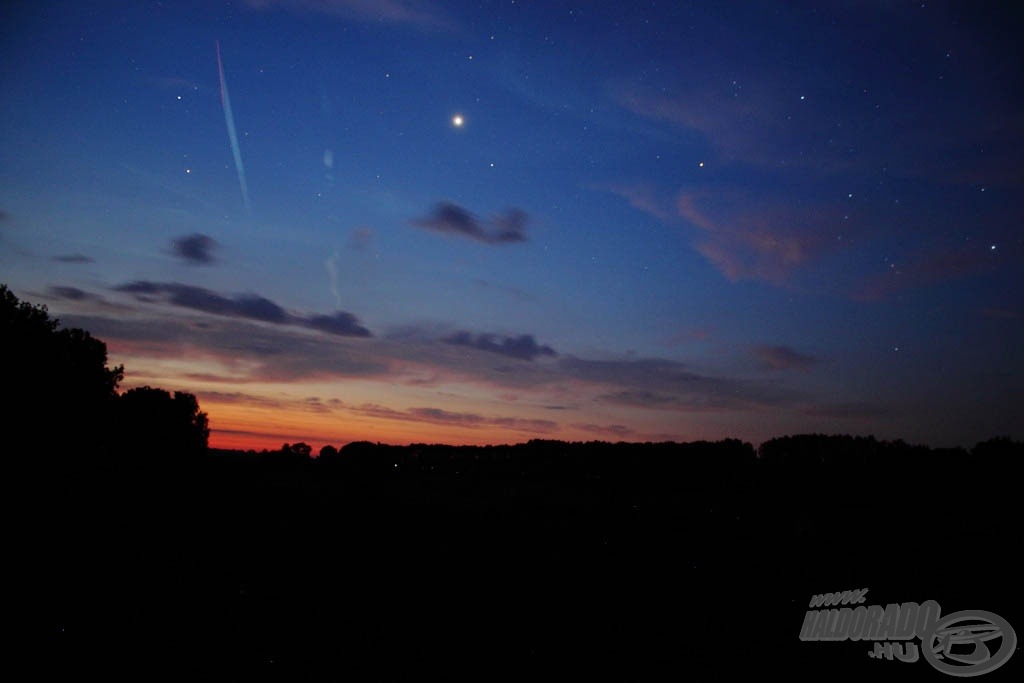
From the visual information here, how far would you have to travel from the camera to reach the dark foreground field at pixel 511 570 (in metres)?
8.93

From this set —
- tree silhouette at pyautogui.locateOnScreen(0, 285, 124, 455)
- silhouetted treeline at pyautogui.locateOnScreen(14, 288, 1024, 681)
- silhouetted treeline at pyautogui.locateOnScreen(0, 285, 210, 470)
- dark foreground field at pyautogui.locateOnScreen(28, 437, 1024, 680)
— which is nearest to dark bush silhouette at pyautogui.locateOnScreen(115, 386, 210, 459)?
silhouetted treeline at pyautogui.locateOnScreen(0, 285, 210, 470)

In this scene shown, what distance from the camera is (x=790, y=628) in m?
10.6

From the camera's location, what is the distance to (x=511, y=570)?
47.4 ft

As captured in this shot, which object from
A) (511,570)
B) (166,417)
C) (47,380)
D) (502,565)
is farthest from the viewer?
(166,417)

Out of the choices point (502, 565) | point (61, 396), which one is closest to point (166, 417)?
point (61, 396)

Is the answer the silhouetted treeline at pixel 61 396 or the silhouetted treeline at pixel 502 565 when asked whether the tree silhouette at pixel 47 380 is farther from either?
the silhouetted treeline at pixel 502 565

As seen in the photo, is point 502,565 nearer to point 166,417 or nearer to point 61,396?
point 61,396

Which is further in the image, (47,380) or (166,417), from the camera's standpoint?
(166,417)

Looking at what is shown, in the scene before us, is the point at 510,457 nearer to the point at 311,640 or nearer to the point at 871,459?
the point at 871,459

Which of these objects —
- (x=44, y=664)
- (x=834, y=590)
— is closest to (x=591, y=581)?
(x=834, y=590)

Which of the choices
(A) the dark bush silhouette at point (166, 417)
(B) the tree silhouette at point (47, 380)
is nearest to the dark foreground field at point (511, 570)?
(B) the tree silhouette at point (47, 380)

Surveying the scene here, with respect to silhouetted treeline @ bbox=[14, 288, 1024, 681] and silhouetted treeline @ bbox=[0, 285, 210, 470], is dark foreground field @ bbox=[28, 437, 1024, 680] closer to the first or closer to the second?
silhouetted treeline @ bbox=[14, 288, 1024, 681]

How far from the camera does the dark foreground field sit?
8930mm

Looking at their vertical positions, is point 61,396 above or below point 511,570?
above
